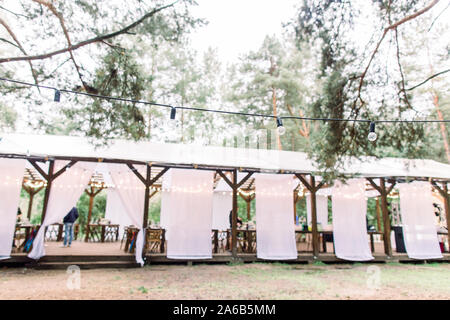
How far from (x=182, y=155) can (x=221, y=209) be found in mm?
6822

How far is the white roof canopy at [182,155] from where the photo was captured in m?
6.85

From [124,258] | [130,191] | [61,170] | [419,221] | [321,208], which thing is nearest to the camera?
[61,170]

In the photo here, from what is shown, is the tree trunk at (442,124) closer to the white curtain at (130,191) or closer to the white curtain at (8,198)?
the white curtain at (130,191)

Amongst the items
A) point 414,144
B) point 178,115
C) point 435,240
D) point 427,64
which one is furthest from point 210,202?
point 427,64

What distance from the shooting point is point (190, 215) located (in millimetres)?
7500

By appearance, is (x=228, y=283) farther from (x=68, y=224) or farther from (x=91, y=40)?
(x=68, y=224)

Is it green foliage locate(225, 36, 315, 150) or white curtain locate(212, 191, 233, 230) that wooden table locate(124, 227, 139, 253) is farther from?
green foliage locate(225, 36, 315, 150)

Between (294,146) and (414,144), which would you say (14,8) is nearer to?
(414,144)

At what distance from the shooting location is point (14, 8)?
4770 millimetres

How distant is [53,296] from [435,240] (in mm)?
10308

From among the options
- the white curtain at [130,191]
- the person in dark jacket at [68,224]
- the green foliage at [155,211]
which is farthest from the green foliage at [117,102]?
the green foliage at [155,211]

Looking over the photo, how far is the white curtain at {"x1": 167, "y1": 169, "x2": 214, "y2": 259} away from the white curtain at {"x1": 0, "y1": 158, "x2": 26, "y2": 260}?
3687 millimetres

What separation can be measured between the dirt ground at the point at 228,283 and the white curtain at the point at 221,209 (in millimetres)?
6546

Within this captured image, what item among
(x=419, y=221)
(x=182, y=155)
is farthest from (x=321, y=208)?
(x=182, y=155)
